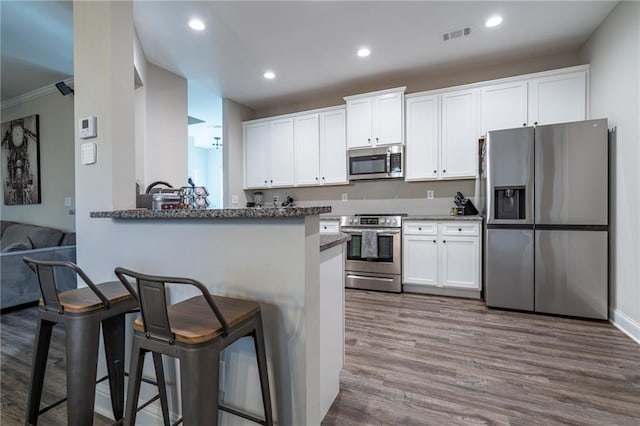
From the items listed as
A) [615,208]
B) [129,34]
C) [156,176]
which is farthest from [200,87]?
[615,208]

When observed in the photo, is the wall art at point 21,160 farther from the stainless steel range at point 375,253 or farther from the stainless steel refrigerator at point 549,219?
the stainless steel refrigerator at point 549,219

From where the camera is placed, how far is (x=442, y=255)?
3.46 metres

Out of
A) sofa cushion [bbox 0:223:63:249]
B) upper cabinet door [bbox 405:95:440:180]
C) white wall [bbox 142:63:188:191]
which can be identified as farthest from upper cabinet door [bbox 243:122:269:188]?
sofa cushion [bbox 0:223:63:249]

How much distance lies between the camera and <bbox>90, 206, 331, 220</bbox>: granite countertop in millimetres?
1087

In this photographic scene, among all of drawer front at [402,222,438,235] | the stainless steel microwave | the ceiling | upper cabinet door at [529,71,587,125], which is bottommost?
drawer front at [402,222,438,235]

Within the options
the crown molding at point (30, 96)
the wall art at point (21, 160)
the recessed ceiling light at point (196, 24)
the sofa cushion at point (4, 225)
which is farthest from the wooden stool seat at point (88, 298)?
the sofa cushion at point (4, 225)

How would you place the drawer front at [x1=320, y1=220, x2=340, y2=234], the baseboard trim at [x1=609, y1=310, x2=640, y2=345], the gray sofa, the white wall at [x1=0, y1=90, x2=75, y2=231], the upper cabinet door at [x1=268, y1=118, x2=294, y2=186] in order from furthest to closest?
the upper cabinet door at [x1=268, y1=118, x2=294, y2=186] → the white wall at [x1=0, y1=90, x2=75, y2=231] → the drawer front at [x1=320, y1=220, x2=340, y2=234] → the gray sofa → the baseboard trim at [x1=609, y1=310, x2=640, y2=345]

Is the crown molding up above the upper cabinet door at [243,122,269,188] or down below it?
above

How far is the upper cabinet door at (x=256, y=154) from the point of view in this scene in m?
4.81

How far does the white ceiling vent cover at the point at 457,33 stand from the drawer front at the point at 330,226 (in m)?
2.42

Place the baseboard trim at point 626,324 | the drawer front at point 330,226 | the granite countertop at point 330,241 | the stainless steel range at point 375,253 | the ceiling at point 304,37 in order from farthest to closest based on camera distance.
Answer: the drawer front at point 330,226, the stainless steel range at point 375,253, the ceiling at point 304,37, the baseboard trim at point 626,324, the granite countertop at point 330,241

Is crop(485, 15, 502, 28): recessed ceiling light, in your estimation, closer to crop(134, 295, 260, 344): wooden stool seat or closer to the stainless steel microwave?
the stainless steel microwave

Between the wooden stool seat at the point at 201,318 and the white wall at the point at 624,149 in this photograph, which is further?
the white wall at the point at 624,149

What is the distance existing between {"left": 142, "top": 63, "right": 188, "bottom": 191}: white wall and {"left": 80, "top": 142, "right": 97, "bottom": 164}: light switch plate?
1680 millimetres
